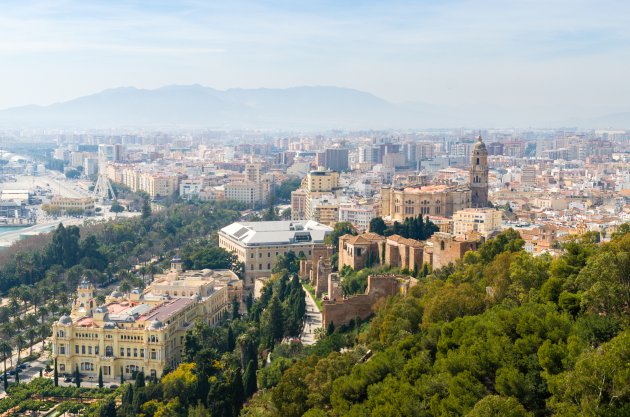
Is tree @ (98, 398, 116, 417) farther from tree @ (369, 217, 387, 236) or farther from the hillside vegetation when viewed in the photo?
tree @ (369, 217, 387, 236)

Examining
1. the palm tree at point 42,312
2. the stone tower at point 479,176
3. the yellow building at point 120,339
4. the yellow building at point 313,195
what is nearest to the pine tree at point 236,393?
the yellow building at point 120,339

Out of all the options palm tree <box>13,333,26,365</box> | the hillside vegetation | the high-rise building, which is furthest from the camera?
the high-rise building

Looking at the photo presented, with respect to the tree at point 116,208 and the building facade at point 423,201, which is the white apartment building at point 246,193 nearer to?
the tree at point 116,208

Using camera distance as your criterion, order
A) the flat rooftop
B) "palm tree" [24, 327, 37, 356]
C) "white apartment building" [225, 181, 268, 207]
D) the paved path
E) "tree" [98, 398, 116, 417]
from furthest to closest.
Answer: "white apartment building" [225, 181, 268, 207], "palm tree" [24, 327, 37, 356], the flat rooftop, the paved path, "tree" [98, 398, 116, 417]

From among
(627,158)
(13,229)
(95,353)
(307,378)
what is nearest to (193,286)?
(95,353)

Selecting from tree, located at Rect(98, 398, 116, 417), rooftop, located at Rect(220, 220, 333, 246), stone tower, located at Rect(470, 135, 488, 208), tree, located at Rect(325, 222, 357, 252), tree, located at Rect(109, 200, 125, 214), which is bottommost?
tree, located at Rect(98, 398, 116, 417)

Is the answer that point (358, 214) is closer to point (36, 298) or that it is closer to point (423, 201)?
point (423, 201)

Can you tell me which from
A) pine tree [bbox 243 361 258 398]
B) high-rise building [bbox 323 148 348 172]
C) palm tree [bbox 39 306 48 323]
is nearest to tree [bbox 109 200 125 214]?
high-rise building [bbox 323 148 348 172]
